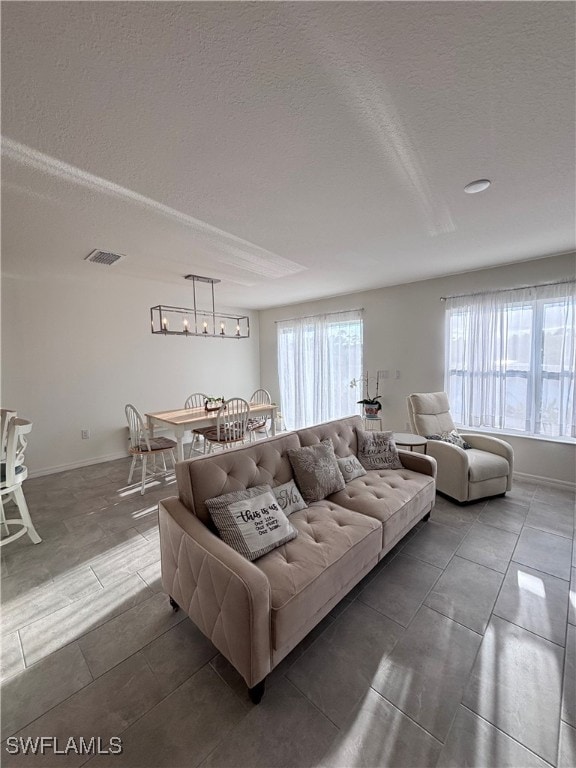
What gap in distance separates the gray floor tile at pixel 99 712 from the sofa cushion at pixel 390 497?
1.37 metres

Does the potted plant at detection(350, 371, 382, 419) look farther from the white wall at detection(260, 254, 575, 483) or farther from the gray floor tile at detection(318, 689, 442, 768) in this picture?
the gray floor tile at detection(318, 689, 442, 768)

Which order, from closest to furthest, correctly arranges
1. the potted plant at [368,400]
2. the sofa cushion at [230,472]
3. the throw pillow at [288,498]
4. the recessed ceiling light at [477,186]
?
the sofa cushion at [230,472] → the recessed ceiling light at [477,186] → the throw pillow at [288,498] → the potted plant at [368,400]

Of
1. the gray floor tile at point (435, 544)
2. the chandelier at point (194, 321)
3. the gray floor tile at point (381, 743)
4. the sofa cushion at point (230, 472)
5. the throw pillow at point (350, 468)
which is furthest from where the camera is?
the chandelier at point (194, 321)

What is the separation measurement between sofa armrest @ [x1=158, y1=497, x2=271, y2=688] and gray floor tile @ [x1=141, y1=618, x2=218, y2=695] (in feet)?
0.56

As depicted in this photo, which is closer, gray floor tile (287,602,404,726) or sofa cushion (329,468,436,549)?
gray floor tile (287,602,404,726)

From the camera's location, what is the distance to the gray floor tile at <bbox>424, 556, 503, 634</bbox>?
5.49 feet

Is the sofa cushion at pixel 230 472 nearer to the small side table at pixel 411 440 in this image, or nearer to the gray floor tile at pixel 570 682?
the small side table at pixel 411 440

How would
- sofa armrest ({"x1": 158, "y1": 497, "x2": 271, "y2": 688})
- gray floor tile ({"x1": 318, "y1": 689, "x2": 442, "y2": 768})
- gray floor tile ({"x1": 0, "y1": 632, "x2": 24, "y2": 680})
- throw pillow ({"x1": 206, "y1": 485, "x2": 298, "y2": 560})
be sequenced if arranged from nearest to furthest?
gray floor tile ({"x1": 318, "y1": 689, "x2": 442, "y2": 768}), sofa armrest ({"x1": 158, "y1": 497, "x2": 271, "y2": 688}), gray floor tile ({"x1": 0, "y1": 632, "x2": 24, "y2": 680}), throw pillow ({"x1": 206, "y1": 485, "x2": 298, "y2": 560})

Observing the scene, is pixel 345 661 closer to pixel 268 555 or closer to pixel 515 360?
pixel 268 555

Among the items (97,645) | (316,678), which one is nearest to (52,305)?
(97,645)

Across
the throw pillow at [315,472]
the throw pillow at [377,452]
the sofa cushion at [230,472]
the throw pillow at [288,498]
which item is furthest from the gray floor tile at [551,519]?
the sofa cushion at [230,472]

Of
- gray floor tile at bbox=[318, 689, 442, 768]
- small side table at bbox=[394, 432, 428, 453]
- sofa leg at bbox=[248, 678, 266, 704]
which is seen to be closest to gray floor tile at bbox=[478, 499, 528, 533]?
small side table at bbox=[394, 432, 428, 453]

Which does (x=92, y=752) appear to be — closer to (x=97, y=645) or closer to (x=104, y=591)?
(x=97, y=645)

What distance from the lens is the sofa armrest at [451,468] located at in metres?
2.81
